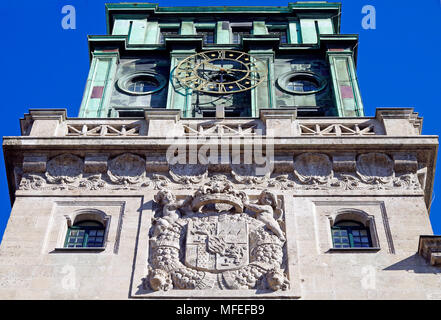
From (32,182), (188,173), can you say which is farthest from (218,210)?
(32,182)

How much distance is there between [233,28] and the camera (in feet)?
132

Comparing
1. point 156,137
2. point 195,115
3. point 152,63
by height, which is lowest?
point 156,137

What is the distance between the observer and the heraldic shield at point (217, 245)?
2383 centimetres

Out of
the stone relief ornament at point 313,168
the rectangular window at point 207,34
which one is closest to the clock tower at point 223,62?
the rectangular window at point 207,34

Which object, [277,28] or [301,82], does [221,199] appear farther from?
[277,28]

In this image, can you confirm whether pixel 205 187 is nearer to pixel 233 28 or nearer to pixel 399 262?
pixel 399 262

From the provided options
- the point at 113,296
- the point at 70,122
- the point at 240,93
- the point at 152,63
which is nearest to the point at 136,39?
the point at 152,63

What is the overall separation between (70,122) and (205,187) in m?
5.82

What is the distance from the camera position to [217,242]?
80.1ft

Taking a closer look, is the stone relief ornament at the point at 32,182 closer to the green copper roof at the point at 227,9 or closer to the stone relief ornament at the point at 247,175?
the stone relief ornament at the point at 247,175

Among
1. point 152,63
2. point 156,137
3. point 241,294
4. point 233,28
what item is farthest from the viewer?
point 233,28

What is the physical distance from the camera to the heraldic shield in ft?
78.2

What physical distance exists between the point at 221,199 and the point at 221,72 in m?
10.5

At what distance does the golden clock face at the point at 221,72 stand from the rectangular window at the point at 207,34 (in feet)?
9.49
